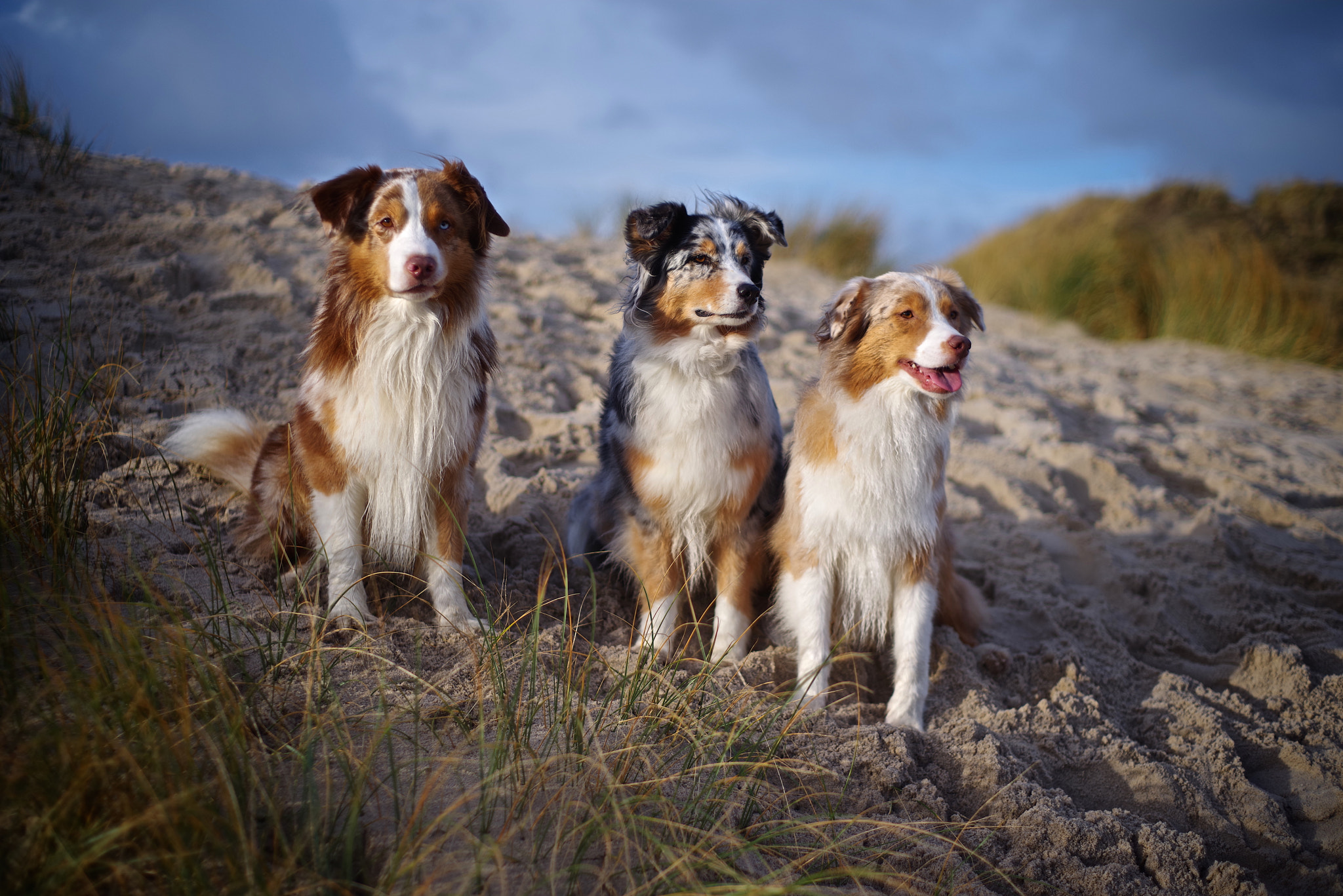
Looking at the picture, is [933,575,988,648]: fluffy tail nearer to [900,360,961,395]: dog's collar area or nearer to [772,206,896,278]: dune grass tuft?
[900,360,961,395]: dog's collar area

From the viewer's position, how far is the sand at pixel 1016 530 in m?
2.86

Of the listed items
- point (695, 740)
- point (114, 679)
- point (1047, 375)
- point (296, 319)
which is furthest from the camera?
point (1047, 375)

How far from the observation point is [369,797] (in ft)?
6.64

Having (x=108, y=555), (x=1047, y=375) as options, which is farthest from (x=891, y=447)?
(x=1047, y=375)

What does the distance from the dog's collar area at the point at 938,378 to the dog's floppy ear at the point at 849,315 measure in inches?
12.7

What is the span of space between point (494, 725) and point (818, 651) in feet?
5.06

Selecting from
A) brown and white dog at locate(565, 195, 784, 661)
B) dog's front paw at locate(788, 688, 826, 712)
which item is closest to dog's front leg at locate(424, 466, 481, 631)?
brown and white dog at locate(565, 195, 784, 661)

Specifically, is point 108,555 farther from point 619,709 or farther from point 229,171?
point 229,171

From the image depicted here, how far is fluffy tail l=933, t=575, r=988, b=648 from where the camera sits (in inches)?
156

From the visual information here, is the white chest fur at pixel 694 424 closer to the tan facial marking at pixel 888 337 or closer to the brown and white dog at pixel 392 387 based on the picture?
the tan facial marking at pixel 888 337

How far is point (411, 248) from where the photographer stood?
2967 mm

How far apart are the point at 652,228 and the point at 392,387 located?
136 cm

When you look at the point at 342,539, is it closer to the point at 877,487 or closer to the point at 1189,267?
the point at 877,487

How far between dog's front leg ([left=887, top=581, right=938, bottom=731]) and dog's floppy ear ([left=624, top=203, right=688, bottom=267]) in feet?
6.32
